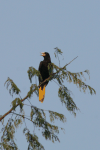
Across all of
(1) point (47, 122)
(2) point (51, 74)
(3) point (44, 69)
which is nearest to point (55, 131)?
(1) point (47, 122)

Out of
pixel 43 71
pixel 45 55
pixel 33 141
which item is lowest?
pixel 33 141

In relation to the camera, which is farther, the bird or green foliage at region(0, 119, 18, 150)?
the bird

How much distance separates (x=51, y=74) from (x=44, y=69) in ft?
8.13

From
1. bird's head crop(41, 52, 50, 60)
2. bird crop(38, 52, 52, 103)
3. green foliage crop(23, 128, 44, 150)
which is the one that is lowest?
green foliage crop(23, 128, 44, 150)

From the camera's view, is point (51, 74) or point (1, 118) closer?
point (1, 118)

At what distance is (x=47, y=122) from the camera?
4.86 meters

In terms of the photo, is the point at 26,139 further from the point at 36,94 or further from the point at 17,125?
the point at 36,94

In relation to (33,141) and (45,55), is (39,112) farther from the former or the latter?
(45,55)

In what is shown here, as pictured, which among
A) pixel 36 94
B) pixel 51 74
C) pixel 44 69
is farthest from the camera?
pixel 44 69

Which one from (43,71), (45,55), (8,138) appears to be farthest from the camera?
(45,55)

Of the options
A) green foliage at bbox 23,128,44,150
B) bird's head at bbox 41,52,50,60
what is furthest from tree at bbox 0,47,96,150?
bird's head at bbox 41,52,50,60

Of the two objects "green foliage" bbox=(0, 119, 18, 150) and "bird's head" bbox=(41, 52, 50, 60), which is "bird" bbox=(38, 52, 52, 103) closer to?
"bird's head" bbox=(41, 52, 50, 60)

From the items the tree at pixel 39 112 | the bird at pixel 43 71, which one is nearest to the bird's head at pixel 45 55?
the bird at pixel 43 71

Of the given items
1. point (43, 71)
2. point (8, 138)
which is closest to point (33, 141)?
point (8, 138)
